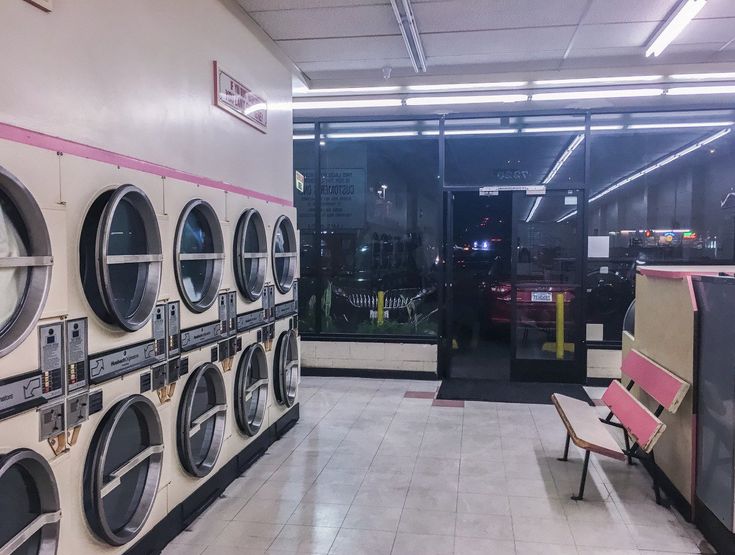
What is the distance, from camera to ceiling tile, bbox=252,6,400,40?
4.14m

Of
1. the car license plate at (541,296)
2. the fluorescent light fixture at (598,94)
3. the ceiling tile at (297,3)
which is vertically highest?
the ceiling tile at (297,3)

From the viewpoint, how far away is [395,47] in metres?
4.89

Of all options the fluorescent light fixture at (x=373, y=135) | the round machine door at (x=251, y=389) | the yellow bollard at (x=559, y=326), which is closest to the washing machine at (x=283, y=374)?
the round machine door at (x=251, y=389)

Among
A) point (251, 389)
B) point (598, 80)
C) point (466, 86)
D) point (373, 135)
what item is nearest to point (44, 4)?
point (251, 389)

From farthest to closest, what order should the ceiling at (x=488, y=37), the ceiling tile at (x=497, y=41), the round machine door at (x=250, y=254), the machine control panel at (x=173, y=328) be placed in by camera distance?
the ceiling tile at (x=497, y=41)
the ceiling at (x=488, y=37)
the round machine door at (x=250, y=254)
the machine control panel at (x=173, y=328)

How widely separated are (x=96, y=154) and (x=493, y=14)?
3.11 metres

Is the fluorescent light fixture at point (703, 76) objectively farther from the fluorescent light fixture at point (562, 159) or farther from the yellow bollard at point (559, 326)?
the yellow bollard at point (559, 326)

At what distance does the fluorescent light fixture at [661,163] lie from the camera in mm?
6422

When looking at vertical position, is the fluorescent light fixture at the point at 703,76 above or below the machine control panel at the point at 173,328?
above

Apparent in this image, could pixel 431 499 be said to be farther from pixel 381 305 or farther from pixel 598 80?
pixel 598 80

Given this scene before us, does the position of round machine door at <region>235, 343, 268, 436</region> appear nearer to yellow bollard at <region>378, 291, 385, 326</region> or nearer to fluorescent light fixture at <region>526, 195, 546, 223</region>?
yellow bollard at <region>378, 291, 385, 326</region>

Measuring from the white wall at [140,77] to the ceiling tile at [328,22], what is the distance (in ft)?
0.64

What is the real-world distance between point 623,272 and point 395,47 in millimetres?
3804

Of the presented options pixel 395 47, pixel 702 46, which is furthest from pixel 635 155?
pixel 395 47
